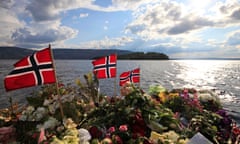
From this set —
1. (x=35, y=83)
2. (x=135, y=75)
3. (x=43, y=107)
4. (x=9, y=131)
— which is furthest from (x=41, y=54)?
(x=135, y=75)

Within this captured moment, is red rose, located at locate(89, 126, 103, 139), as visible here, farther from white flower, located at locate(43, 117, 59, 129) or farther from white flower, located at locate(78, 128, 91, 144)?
white flower, located at locate(43, 117, 59, 129)

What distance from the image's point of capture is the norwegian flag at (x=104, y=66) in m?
5.62

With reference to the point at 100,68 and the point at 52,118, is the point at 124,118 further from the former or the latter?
the point at 100,68

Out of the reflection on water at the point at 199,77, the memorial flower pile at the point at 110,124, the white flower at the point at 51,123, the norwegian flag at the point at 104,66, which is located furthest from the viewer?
the reflection on water at the point at 199,77

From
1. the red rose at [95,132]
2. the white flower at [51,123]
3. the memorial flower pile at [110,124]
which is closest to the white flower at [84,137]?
the memorial flower pile at [110,124]

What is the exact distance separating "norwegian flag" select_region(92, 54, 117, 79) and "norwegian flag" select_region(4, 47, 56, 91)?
2.05 m

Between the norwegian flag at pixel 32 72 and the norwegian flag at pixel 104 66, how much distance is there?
2.05 metres

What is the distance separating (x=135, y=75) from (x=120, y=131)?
12.0ft

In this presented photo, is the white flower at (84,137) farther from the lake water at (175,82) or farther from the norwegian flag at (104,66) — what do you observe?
the lake water at (175,82)

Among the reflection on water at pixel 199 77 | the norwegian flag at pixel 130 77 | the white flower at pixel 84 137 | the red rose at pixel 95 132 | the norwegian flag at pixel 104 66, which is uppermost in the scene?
the norwegian flag at pixel 104 66

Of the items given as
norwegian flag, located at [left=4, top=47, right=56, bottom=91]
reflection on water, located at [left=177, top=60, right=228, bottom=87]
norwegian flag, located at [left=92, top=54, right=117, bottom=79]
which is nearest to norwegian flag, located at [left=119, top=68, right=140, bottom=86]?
norwegian flag, located at [left=92, top=54, right=117, bottom=79]

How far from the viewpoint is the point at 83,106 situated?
464 centimetres

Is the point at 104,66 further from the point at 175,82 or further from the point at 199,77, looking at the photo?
the point at 199,77

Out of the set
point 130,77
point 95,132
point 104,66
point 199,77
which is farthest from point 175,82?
point 95,132
